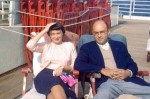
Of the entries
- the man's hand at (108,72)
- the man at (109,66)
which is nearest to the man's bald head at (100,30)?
the man at (109,66)

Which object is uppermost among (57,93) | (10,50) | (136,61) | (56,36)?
(56,36)

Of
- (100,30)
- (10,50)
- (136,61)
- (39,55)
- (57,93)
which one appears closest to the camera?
(57,93)

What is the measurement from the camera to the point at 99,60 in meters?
3.12

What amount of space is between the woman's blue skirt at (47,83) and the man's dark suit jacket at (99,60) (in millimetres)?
265

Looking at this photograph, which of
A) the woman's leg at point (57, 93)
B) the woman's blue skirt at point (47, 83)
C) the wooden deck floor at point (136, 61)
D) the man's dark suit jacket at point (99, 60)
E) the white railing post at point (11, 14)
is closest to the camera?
the woman's leg at point (57, 93)

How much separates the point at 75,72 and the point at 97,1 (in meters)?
5.29

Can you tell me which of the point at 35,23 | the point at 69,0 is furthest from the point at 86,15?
the point at 35,23

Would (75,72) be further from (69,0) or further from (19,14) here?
(69,0)

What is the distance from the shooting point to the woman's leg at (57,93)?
2761mm

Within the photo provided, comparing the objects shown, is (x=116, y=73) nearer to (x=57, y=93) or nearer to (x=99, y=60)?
(x=99, y=60)

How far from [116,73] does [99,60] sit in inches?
10.2

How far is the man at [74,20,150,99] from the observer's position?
2920 mm

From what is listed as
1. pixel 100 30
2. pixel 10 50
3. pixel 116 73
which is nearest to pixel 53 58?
pixel 100 30

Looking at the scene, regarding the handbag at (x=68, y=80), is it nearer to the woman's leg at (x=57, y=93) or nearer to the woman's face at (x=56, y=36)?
the woman's leg at (x=57, y=93)
